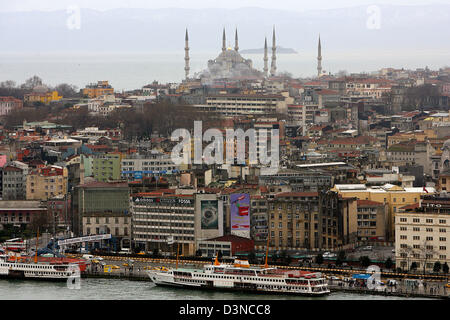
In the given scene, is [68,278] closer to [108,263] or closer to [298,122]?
[108,263]

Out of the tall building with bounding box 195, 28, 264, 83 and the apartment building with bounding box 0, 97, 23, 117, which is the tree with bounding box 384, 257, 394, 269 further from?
the tall building with bounding box 195, 28, 264, 83

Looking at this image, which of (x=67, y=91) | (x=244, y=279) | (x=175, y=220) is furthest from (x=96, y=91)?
(x=244, y=279)

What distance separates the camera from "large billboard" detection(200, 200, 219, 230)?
20.4 metres

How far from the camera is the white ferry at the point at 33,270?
1936 cm

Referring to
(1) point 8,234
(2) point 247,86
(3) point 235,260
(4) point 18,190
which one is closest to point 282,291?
(3) point 235,260

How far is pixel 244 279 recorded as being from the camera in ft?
60.1

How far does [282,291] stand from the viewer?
710 inches

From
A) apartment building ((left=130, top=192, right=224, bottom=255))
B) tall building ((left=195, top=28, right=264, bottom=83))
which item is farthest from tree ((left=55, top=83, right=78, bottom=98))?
apartment building ((left=130, top=192, right=224, bottom=255))

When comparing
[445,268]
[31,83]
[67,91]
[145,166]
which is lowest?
[445,268]

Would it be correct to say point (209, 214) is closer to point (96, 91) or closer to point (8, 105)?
point (8, 105)

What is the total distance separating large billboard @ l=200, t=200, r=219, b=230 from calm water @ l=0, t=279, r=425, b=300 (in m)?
1.84

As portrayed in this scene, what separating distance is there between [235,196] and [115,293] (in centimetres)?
322

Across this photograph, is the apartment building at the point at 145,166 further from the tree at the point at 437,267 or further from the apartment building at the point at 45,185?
the tree at the point at 437,267

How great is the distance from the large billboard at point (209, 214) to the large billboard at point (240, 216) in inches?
10.8
